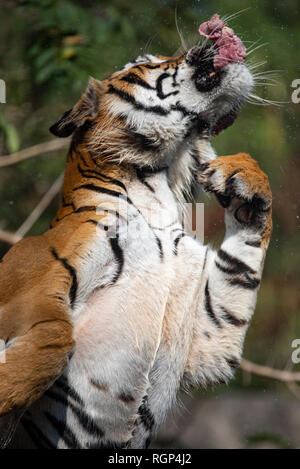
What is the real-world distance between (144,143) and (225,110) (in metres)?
0.22

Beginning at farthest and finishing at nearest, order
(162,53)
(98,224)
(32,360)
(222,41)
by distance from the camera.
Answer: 1. (162,53)
2. (222,41)
3. (98,224)
4. (32,360)

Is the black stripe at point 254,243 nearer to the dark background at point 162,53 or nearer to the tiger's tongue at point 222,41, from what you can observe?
the tiger's tongue at point 222,41

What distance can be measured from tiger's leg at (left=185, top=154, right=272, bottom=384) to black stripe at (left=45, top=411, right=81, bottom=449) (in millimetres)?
307

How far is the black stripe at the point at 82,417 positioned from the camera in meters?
1.30

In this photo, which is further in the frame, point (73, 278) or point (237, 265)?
point (237, 265)

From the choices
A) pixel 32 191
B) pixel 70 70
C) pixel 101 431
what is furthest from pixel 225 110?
pixel 32 191

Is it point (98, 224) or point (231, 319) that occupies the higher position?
point (98, 224)

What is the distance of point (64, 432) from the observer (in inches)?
51.8

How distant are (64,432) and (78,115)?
0.76 metres

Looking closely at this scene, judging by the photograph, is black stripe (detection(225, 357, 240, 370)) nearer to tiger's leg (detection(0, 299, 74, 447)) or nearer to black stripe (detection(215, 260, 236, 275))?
black stripe (detection(215, 260, 236, 275))

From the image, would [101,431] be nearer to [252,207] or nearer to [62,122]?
[252,207]

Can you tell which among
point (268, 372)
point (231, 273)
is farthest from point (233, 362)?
point (268, 372)

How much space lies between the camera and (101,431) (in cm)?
132

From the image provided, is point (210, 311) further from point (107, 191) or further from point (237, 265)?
point (107, 191)
